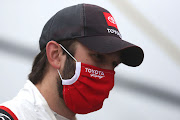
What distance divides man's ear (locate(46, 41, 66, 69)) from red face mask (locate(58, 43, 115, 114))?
0.07m

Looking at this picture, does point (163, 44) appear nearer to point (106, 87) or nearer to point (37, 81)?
point (106, 87)

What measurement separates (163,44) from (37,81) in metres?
0.74

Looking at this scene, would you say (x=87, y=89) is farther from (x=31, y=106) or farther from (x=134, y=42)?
(x=134, y=42)

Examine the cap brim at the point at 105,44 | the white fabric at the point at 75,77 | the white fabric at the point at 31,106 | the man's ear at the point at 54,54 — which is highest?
the cap brim at the point at 105,44

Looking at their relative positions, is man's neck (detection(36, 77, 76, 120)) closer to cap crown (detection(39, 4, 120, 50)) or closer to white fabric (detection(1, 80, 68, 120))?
white fabric (detection(1, 80, 68, 120))

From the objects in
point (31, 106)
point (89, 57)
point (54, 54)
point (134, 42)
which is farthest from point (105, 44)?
point (134, 42)

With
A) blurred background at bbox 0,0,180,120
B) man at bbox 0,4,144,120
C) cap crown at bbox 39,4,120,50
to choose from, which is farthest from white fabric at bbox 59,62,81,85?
blurred background at bbox 0,0,180,120

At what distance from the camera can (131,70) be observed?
1.27 metres

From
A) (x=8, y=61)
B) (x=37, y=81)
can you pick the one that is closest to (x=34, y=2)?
(x=8, y=61)

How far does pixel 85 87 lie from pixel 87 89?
0.01 metres

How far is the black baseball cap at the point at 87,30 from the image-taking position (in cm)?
81

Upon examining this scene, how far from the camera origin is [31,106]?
80 centimetres

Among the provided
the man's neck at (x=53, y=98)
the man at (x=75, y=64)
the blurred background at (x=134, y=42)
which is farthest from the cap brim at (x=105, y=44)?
the blurred background at (x=134, y=42)

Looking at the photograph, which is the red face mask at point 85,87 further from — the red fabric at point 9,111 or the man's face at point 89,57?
the red fabric at point 9,111
